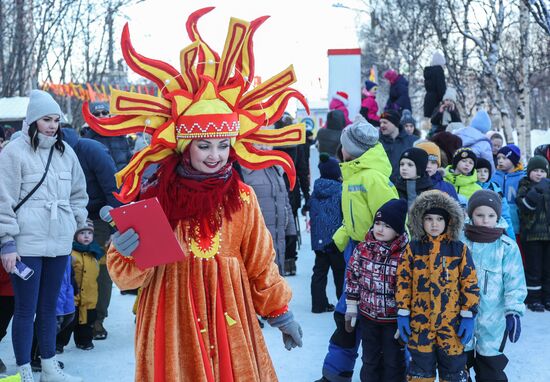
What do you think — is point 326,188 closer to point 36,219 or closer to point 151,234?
point 36,219

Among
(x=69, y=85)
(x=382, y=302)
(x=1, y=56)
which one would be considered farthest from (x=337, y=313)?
→ (x=69, y=85)

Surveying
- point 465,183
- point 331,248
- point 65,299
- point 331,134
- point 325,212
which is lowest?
point 65,299

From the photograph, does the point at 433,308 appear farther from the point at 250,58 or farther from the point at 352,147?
the point at 250,58

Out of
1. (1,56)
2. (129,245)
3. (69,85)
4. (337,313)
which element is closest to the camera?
(129,245)

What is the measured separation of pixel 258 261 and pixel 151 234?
0.57 meters

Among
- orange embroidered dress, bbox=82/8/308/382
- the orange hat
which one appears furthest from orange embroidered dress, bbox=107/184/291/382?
the orange hat

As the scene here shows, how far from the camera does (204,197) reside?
10.2 feet

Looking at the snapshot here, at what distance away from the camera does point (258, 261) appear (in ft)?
10.7

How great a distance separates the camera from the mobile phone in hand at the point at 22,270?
461cm

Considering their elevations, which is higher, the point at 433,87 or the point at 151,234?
the point at 433,87

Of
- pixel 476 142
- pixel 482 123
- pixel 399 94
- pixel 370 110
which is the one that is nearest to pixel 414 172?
pixel 476 142

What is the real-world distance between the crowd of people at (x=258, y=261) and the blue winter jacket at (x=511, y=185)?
4.21ft

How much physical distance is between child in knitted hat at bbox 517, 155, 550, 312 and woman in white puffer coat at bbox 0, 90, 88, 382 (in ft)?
15.2

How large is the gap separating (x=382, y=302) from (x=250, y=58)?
1.92 m
